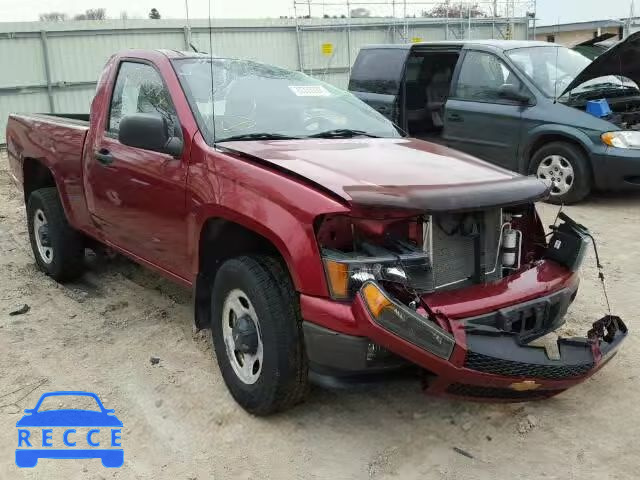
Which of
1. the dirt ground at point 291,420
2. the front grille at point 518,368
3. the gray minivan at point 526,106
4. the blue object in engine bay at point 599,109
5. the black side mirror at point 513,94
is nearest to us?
the front grille at point 518,368

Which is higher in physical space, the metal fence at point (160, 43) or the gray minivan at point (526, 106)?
the metal fence at point (160, 43)

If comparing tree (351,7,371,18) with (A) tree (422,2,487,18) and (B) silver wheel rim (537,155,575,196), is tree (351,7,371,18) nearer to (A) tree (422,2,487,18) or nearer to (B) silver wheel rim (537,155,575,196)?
(A) tree (422,2,487,18)

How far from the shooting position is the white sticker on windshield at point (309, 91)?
4.04 meters

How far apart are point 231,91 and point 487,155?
4.85m

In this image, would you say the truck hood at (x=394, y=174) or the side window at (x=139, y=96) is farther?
the side window at (x=139, y=96)

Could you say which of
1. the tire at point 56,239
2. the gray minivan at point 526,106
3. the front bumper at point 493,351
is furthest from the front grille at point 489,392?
the gray minivan at point 526,106

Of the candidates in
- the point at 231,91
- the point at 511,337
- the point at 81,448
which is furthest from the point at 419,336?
the point at 231,91

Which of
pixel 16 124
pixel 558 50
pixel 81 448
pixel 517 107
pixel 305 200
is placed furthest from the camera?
pixel 558 50

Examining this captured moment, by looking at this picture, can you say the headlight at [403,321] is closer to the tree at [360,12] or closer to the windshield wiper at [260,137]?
the windshield wiper at [260,137]

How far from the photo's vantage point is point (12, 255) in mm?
6199

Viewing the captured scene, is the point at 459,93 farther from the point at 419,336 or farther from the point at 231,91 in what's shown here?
the point at 419,336

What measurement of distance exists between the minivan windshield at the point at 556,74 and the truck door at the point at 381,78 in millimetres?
1479

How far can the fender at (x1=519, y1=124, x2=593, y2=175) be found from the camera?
702cm

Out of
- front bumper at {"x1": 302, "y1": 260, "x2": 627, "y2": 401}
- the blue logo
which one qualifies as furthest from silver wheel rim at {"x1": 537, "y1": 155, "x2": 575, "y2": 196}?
the blue logo
